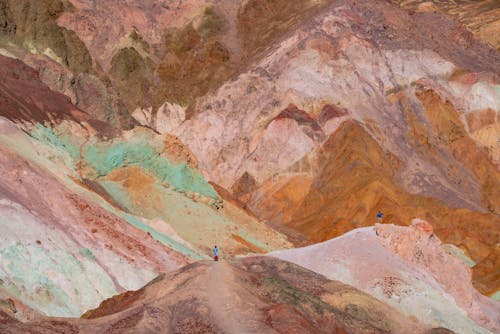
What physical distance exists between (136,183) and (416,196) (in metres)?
38.0

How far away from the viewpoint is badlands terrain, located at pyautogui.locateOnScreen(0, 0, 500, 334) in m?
29.9

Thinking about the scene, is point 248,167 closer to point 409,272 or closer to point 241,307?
point 409,272

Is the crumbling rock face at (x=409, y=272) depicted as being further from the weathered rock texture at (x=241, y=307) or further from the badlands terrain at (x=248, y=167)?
the weathered rock texture at (x=241, y=307)

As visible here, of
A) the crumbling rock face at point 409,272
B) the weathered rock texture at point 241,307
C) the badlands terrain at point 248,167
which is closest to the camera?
the weathered rock texture at point 241,307

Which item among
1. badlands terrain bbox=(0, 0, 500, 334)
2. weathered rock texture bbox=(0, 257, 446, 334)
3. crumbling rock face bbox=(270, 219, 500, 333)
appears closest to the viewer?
weathered rock texture bbox=(0, 257, 446, 334)

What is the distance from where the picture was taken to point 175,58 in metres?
110

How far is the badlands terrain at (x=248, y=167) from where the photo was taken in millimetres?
29938

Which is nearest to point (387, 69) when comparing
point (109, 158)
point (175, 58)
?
point (175, 58)

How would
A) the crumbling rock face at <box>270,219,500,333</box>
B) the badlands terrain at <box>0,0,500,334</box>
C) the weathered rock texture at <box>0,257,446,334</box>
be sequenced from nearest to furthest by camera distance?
the weathered rock texture at <box>0,257,446,334</box>
the badlands terrain at <box>0,0,500,334</box>
the crumbling rock face at <box>270,219,500,333</box>

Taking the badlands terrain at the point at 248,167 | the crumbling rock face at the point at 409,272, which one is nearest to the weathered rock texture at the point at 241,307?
the badlands terrain at the point at 248,167

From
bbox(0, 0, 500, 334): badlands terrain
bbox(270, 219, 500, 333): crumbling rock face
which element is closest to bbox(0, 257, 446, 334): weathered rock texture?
bbox(0, 0, 500, 334): badlands terrain

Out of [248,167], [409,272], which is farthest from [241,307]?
[248,167]

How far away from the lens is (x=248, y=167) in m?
89.4

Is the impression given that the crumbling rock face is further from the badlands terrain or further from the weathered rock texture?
the weathered rock texture
